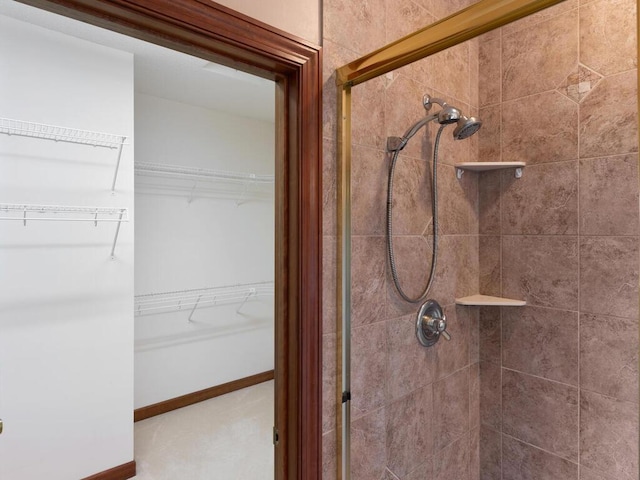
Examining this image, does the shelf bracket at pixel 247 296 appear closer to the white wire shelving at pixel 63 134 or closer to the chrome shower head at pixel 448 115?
the white wire shelving at pixel 63 134

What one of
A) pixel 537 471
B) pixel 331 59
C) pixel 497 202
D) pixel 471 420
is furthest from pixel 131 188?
pixel 537 471

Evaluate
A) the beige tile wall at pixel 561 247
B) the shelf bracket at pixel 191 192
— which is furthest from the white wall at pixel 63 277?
the beige tile wall at pixel 561 247

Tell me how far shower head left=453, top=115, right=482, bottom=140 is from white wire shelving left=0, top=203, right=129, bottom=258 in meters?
1.85

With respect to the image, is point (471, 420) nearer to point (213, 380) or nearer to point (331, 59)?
point (331, 59)

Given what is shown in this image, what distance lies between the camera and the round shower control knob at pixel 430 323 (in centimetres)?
134

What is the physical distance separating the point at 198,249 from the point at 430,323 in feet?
7.03

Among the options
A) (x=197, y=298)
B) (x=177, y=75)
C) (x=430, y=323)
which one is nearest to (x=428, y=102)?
(x=430, y=323)

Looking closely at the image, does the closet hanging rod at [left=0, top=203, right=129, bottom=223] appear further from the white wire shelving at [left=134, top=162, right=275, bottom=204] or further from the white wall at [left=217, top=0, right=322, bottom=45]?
the white wall at [left=217, top=0, right=322, bottom=45]

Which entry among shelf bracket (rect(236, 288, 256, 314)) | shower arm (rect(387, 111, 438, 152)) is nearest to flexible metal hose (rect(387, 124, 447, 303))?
shower arm (rect(387, 111, 438, 152))

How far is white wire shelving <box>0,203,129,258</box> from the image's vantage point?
5.97ft

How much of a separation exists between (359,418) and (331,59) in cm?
111

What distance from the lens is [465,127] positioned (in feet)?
4.20

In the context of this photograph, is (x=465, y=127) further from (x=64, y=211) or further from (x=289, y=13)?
(x=64, y=211)

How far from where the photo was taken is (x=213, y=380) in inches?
121
